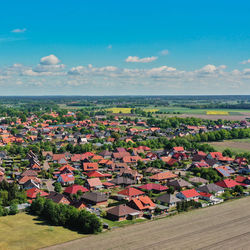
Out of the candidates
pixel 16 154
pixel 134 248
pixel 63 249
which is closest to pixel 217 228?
pixel 134 248

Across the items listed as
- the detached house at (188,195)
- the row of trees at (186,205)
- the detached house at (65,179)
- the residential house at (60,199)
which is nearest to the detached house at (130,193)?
the detached house at (188,195)

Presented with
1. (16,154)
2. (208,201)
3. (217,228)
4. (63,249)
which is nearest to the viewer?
(63,249)

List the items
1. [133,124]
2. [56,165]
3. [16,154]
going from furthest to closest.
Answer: [133,124]
[16,154]
[56,165]

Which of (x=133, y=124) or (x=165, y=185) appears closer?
(x=165, y=185)

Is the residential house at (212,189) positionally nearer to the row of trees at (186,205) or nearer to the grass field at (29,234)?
the row of trees at (186,205)

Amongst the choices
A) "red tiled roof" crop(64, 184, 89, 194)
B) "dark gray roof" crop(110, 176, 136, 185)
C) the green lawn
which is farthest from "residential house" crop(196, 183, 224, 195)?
"red tiled roof" crop(64, 184, 89, 194)

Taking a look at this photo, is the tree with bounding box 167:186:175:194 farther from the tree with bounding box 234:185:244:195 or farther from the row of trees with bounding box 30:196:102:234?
the row of trees with bounding box 30:196:102:234

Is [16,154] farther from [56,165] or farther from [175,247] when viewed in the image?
[175,247]

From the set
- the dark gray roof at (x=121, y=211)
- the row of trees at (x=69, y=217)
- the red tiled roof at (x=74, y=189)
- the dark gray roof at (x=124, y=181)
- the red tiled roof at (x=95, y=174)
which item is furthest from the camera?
the red tiled roof at (x=95, y=174)
